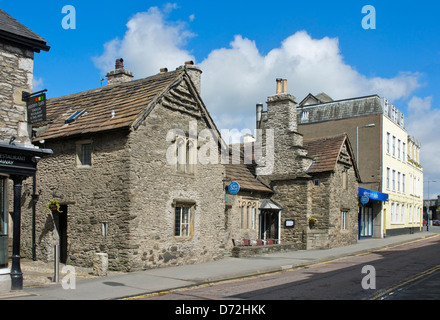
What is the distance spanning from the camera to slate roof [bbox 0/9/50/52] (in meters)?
12.4

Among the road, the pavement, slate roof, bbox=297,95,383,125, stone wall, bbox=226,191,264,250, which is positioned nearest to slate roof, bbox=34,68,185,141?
the pavement

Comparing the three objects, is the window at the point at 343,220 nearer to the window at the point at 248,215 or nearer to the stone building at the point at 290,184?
the stone building at the point at 290,184

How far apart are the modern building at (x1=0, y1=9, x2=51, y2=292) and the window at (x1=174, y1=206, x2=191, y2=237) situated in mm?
6766

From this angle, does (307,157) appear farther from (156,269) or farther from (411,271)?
(156,269)

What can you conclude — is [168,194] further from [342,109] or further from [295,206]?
[342,109]

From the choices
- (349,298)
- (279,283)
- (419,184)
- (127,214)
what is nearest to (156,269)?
(127,214)

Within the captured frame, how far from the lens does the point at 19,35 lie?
494 inches

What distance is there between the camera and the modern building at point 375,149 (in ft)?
125

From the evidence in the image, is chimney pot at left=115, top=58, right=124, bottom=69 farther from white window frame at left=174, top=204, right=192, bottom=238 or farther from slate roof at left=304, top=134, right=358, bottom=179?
slate roof at left=304, top=134, right=358, bottom=179

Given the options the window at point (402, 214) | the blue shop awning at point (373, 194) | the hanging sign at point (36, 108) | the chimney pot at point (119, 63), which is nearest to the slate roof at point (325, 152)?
the blue shop awning at point (373, 194)

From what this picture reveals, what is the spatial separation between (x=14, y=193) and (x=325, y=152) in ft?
65.0

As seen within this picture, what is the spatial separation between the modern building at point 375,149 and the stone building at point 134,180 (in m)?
17.3

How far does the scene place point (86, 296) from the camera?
1125 cm
